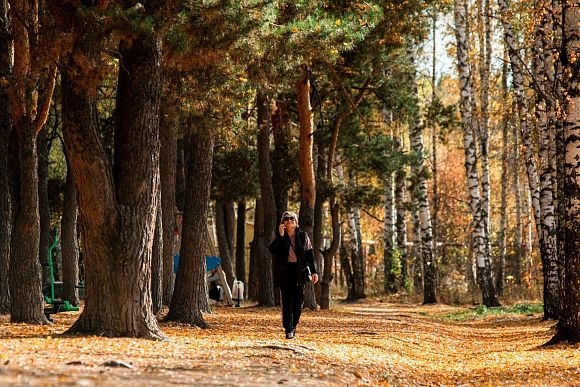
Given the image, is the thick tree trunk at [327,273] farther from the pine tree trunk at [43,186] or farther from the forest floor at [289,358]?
→ the forest floor at [289,358]

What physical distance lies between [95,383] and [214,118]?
10.4m

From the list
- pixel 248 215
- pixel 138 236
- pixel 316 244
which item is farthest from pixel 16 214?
pixel 248 215

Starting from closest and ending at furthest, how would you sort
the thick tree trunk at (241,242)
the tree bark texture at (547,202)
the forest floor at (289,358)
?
the forest floor at (289,358) < the tree bark texture at (547,202) < the thick tree trunk at (241,242)

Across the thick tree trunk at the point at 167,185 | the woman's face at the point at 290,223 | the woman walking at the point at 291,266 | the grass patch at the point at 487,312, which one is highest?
the thick tree trunk at the point at 167,185

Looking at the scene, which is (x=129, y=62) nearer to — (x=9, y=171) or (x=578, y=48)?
(x=9, y=171)

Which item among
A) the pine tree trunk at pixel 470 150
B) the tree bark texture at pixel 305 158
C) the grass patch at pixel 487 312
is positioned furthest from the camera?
the pine tree trunk at pixel 470 150

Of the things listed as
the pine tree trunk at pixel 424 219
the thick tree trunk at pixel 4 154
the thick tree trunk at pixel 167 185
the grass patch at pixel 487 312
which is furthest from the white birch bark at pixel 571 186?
the pine tree trunk at pixel 424 219

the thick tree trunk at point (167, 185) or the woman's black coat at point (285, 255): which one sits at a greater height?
the thick tree trunk at point (167, 185)

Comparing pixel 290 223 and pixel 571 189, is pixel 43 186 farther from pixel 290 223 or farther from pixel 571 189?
pixel 571 189

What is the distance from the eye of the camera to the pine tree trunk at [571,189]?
46.5 ft

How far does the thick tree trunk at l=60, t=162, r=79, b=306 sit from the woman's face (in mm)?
10903

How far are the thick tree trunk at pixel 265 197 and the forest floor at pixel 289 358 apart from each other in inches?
323

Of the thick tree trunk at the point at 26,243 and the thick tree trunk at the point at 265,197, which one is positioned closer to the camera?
the thick tree trunk at the point at 26,243

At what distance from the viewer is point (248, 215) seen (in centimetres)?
5822
